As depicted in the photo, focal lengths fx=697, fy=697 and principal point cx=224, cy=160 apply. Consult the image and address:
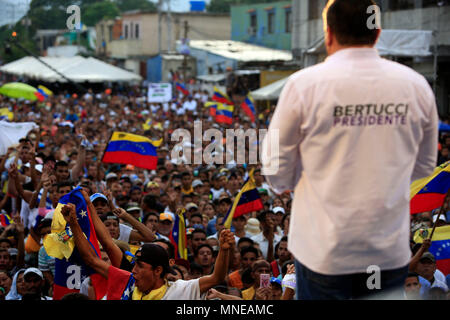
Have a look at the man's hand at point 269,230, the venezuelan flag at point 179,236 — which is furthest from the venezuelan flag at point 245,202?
the venezuelan flag at point 179,236

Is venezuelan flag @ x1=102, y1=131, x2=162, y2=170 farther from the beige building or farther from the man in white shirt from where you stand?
the beige building

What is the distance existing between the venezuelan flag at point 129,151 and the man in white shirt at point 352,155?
8.65 metres

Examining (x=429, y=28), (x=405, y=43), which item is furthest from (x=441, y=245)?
(x=429, y=28)

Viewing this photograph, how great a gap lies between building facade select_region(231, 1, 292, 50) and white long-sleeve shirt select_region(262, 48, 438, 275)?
132 feet

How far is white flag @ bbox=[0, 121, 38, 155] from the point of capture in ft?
37.5

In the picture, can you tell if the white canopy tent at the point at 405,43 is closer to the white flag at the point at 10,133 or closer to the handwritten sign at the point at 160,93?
the white flag at the point at 10,133

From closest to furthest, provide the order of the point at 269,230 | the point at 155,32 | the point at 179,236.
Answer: the point at 179,236 < the point at 269,230 < the point at 155,32

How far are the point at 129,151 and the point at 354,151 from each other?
Result: 29.5 ft

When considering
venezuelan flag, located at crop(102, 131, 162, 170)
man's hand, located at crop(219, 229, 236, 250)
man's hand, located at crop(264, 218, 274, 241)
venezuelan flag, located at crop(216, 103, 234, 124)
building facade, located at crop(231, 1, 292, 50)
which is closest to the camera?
man's hand, located at crop(219, 229, 236, 250)

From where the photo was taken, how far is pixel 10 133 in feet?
40.1

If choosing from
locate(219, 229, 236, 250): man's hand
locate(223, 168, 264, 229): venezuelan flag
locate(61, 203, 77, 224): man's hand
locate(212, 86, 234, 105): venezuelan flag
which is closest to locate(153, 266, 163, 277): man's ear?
locate(219, 229, 236, 250): man's hand

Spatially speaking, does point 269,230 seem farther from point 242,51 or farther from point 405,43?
point 242,51

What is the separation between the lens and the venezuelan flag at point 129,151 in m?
11.0

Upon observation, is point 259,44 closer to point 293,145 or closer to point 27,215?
point 27,215
